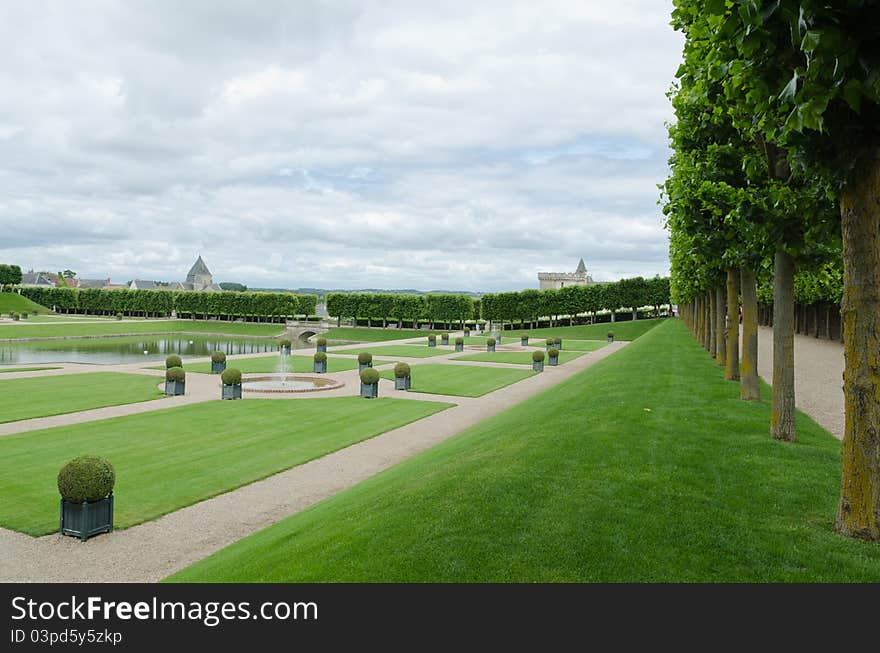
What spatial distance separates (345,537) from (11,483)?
9.30 metres

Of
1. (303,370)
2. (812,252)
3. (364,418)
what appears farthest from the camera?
(303,370)

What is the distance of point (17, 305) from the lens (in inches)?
4291

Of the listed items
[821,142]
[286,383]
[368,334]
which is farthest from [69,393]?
[368,334]

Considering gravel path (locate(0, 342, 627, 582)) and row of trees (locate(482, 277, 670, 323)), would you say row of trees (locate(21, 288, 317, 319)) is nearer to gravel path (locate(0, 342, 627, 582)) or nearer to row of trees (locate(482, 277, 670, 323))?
row of trees (locate(482, 277, 670, 323))

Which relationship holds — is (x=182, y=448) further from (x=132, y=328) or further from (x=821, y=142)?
(x=132, y=328)

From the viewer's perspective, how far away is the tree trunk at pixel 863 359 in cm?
633

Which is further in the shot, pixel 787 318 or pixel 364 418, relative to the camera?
pixel 364 418

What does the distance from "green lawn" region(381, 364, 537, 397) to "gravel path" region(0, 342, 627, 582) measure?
10.6 m

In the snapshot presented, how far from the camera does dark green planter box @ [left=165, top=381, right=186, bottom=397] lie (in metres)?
24.5

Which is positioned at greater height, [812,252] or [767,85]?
[767,85]

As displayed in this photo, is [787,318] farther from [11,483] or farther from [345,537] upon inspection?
[11,483]

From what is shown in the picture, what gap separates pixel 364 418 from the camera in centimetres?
2073

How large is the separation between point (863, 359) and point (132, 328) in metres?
85.6
